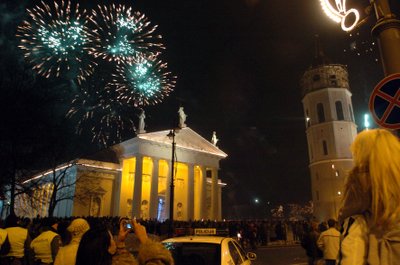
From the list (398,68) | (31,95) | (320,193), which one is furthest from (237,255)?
(320,193)

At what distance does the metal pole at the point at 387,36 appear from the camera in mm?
5102

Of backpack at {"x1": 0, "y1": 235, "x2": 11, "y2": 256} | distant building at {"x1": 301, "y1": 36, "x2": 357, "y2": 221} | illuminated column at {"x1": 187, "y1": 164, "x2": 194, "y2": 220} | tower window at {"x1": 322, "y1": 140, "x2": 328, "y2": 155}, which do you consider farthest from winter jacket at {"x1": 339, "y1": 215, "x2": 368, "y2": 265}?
tower window at {"x1": 322, "y1": 140, "x2": 328, "y2": 155}

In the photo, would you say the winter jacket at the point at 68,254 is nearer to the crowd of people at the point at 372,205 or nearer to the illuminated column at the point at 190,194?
the crowd of people at the point at 372,205

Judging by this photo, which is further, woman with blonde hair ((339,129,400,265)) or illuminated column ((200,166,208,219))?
illuminated column ((200,166,208,219))

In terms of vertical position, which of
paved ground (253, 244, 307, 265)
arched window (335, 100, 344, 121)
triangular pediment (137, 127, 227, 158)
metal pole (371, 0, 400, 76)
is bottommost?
paved ground (253, 244, 307, 265)

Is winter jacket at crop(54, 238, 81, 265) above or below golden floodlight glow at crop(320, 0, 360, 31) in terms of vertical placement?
below

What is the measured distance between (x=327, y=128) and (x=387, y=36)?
5553cm

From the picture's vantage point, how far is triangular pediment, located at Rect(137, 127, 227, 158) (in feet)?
150

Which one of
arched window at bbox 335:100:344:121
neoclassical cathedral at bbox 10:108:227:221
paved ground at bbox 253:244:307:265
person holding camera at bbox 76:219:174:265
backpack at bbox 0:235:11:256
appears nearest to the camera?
person holding camera at bbox 76:219:174:265

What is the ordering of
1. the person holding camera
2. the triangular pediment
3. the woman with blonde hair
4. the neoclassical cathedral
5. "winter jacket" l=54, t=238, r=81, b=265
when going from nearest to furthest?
the woman with blonde hair, the person holding camera, "winter jacket" l=54, t=238, r=81, b=265, the neoclassical cathedral, the triangular pediment

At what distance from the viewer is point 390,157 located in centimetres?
203

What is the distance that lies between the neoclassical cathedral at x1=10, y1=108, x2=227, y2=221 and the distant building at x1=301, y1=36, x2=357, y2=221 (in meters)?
17.8

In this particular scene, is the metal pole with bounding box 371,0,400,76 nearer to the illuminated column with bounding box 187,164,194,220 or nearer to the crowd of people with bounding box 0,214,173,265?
the crowd of people with bounding box 0,214,173,265

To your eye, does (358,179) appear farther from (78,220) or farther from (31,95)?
(31,95)
